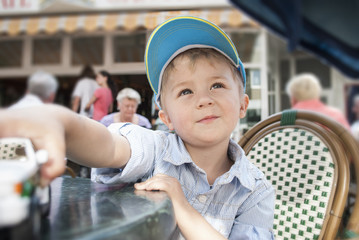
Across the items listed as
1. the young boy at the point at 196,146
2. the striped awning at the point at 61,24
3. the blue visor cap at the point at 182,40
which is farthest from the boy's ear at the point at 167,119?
the striped awning at the point at 61,24

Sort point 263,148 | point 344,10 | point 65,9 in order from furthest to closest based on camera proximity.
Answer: point 65,9 < point 344,10 < point 263,148

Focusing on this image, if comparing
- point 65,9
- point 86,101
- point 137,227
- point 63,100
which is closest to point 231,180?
point 137,227

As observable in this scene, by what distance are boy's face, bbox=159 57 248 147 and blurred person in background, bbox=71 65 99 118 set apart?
52cm

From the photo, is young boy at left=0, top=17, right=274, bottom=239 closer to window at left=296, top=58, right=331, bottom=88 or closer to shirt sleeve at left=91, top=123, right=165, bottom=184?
shirt sleeve at left=91, top=123, right=165, bottom=184

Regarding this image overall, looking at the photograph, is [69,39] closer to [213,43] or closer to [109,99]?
[109,99]

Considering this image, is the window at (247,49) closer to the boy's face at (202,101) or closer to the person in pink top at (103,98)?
the boy's face at (202,101)

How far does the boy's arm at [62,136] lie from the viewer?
40 cm

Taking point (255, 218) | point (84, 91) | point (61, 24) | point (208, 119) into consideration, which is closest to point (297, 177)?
point (255, 218)

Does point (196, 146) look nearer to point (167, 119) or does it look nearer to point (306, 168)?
point (167, 119)

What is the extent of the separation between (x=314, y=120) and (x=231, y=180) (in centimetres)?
40

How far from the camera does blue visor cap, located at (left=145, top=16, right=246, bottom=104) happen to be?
3.04ft

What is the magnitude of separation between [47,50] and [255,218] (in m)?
2.52

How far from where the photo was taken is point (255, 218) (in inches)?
33.9

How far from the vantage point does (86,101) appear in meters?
1.38
